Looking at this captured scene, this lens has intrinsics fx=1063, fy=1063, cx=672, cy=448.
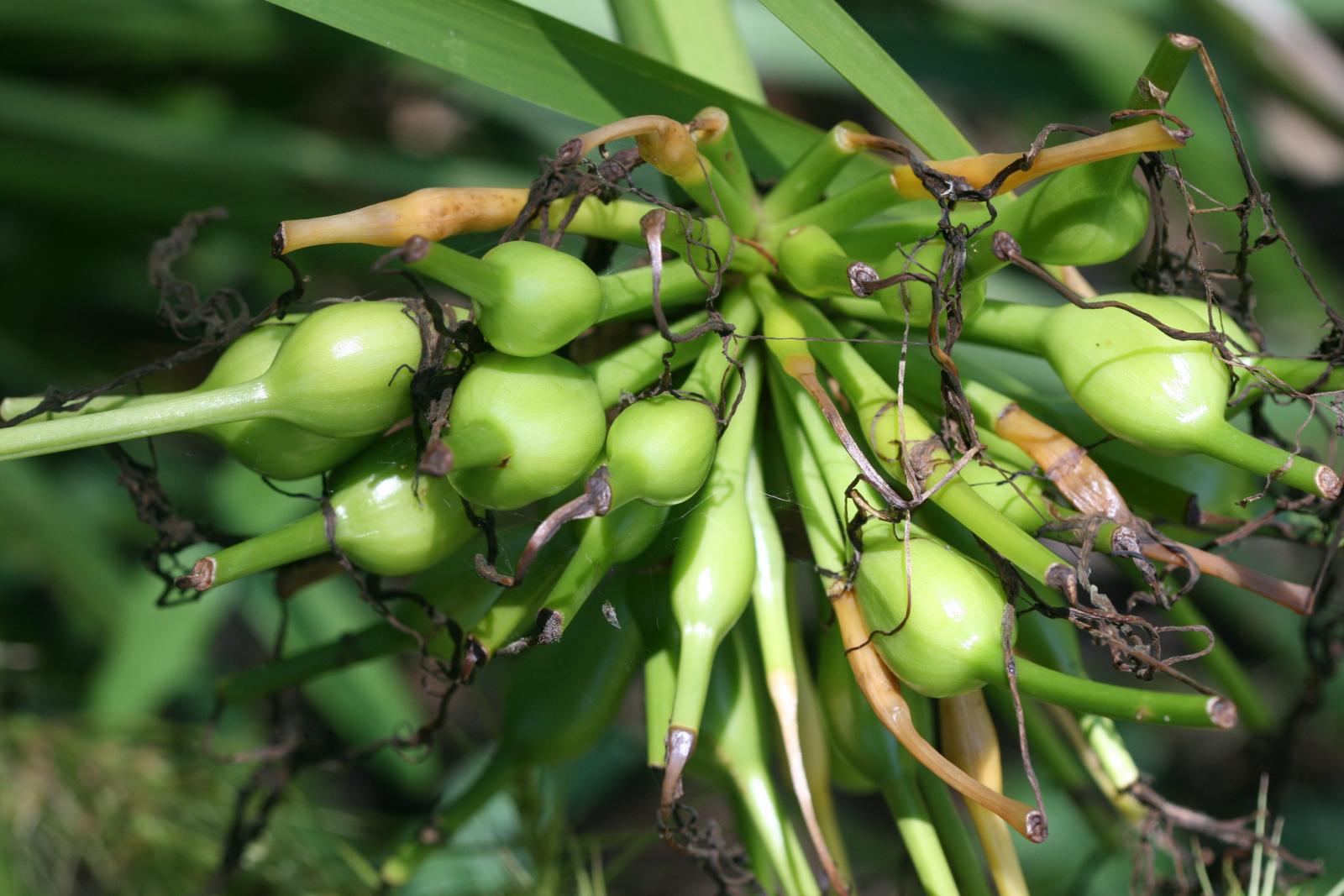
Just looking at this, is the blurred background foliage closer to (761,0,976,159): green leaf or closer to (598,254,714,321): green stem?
(598,254,714,321): green stem

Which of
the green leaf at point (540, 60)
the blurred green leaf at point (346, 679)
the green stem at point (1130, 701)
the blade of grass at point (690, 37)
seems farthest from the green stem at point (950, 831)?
the blurred green leaf at point (346, 679)

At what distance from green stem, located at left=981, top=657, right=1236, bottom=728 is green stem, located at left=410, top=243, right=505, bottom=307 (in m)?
0.58

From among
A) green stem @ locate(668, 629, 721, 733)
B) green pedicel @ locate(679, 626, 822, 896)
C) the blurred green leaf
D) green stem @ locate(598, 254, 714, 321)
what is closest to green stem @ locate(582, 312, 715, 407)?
green stem @ locate(598, 254, 714, 321)

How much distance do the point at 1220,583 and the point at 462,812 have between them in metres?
2.00

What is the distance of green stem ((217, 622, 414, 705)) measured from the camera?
1326 mm

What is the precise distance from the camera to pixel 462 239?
118 centimetres

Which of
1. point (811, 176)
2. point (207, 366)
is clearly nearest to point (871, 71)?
point (811, 176)

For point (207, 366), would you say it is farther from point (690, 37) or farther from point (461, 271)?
point (461, 271)

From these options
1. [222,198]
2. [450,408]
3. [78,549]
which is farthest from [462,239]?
[78,549]

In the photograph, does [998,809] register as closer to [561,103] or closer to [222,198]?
[561,103]

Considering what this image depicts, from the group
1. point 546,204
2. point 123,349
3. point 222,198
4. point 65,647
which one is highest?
point 546,204

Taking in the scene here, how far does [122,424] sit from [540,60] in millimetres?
663

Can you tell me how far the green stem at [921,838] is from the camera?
3.88ft

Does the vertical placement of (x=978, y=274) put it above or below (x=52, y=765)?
above
